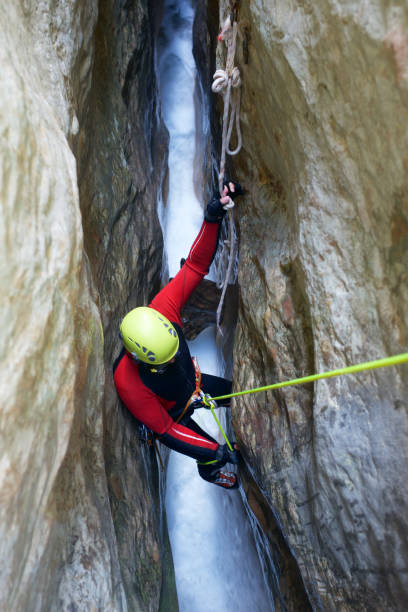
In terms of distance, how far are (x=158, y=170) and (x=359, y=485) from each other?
3.55 meters

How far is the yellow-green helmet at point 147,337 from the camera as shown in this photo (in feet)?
8.04

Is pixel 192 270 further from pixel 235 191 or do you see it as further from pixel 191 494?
pixel 191 494

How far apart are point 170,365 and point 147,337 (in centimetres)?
34

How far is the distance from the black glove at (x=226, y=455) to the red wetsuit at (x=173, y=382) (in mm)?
32

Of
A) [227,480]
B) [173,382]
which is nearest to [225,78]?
[173,382]

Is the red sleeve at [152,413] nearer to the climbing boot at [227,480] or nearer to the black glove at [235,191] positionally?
the climbing boot at [227,480]

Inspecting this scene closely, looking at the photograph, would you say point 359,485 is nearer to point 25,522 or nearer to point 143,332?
point 25,522

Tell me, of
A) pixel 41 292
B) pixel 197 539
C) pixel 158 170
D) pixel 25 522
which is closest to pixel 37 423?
pixel 25 522

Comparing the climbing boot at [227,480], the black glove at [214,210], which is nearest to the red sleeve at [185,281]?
the black glove at [214,210]

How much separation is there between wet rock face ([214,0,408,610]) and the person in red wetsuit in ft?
1.73

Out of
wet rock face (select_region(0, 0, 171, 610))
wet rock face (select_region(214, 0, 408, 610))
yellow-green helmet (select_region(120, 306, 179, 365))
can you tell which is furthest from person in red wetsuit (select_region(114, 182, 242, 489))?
wet rock face (select_region(214, 0, 408, 610))

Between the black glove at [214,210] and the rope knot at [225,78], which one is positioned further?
the black glove at [214,210]

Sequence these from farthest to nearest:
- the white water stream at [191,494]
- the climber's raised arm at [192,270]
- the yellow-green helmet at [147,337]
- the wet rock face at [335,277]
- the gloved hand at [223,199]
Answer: the white water stream at [191,494] < the climber's raised arm at [192,270] < the gloved hand at [223,199] < the yellow-green helmet at [147,337] < the wet rock face at [335,277]

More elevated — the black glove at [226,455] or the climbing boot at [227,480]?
the black glove at [226,455]
